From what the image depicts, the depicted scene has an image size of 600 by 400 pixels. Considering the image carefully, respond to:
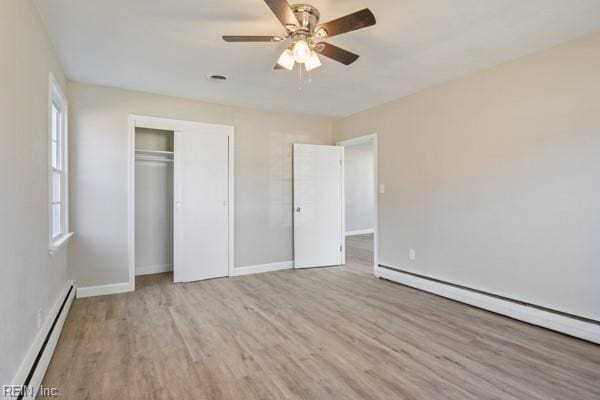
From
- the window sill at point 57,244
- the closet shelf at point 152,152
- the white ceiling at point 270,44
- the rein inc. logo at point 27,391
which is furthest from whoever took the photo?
the closet shelf at point 152,152

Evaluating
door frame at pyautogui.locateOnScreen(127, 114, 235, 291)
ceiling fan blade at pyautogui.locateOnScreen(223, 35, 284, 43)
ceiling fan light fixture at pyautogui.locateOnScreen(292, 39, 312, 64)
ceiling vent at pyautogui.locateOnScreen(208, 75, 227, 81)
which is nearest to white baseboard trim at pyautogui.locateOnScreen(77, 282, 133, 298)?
door frame at pyautogui.locateOnScreen(127, 114, 235, 291)

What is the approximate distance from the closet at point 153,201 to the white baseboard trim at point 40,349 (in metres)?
1.79

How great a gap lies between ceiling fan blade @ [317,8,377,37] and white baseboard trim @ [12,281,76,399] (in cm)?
270

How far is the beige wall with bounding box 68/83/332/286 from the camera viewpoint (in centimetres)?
369

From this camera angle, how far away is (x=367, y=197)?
32.0 ft

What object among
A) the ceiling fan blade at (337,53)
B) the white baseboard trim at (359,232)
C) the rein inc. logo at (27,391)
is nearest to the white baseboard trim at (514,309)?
the ceiling fan blade at (337,53)

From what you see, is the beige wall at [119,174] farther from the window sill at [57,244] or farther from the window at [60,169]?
the window sill at [57,244]

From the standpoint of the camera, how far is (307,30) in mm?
2184

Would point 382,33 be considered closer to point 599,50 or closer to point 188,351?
point 599,50

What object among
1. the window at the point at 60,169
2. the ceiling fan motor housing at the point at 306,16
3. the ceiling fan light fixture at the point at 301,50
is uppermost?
the ceiling fan motor housing at the point at 306,16

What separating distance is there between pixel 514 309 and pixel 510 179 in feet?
4.11

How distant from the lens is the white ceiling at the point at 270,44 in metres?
2.22

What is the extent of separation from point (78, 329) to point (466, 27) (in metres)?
4.13

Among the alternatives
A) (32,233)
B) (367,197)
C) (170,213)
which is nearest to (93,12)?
(32,233)
